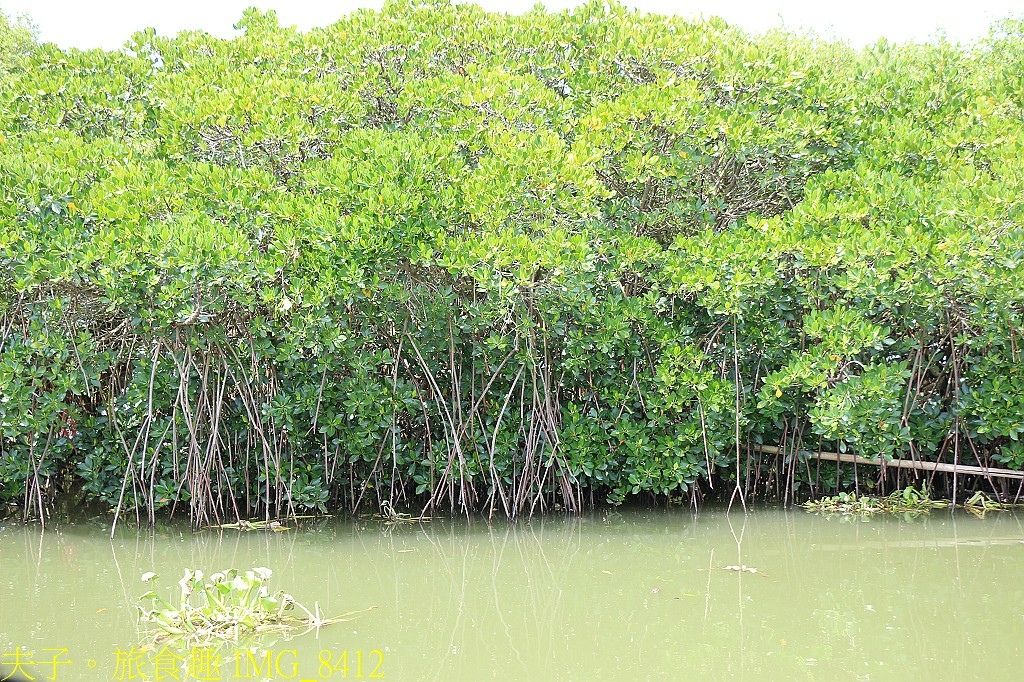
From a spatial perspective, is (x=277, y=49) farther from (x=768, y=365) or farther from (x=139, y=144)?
(x=768, y=365)

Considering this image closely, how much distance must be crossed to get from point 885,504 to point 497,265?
2.86 metres

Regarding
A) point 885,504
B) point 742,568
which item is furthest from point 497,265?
point 885,504

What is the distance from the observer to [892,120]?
6559mm

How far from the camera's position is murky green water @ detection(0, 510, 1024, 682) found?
3.23m

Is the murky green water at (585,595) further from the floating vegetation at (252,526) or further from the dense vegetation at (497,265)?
the dense vegetation at (497,265)

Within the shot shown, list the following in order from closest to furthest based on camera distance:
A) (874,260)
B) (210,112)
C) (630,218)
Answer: (874,260), (210,112), (630,218)

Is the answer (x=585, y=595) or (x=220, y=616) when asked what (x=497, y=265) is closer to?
(x=585, y=595)

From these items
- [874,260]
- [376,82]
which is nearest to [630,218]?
[874,260]

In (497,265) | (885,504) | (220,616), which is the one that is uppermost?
(497,265)

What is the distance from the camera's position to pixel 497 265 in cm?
517

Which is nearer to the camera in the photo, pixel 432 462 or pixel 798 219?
pixel 798 219

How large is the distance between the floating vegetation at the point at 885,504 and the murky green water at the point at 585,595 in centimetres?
27

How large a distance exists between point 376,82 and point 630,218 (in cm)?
193

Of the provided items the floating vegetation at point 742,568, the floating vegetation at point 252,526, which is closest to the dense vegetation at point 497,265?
the floating vegetation at point 252,526
